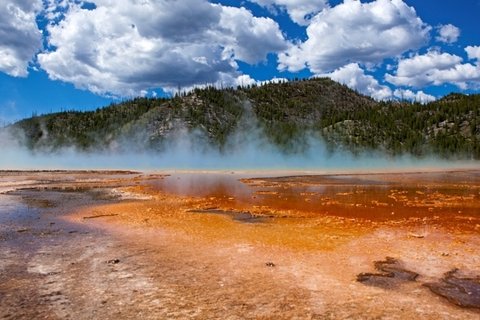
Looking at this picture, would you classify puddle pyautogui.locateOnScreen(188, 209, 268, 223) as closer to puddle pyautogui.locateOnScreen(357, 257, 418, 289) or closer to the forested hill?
puddle pyautogui.locateOnScreen(357, 257, 418, 289)

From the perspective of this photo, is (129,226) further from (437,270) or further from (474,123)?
(474,123)

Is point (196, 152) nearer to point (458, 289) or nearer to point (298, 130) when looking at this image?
point (298, 130)

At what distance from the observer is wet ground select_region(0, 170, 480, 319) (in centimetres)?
777

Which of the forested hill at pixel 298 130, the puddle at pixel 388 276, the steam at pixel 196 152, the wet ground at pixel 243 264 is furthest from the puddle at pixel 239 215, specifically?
the forested hill at pixel 298 130

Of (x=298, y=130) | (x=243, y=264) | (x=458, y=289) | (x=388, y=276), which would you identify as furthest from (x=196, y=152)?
(x=458, y=289)

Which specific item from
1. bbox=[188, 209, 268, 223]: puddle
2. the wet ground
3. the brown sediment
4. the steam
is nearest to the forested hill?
the steam

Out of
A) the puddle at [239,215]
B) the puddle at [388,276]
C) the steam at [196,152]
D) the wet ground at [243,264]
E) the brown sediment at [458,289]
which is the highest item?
the steam at [196,152]

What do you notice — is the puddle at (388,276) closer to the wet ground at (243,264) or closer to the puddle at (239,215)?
the wet ground at (243,264)

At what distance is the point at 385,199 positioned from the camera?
25.5 meters

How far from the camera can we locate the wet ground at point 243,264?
777 centimetres

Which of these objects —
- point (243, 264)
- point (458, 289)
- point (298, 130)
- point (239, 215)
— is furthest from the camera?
point (298, 130)

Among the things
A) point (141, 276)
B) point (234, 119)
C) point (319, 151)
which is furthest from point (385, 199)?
point (234, 119)

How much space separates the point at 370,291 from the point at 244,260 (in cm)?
354

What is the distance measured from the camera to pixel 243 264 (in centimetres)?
1072
